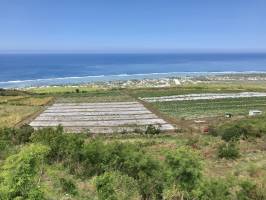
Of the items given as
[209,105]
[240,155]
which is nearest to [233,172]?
[240,155]

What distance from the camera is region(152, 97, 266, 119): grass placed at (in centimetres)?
4334

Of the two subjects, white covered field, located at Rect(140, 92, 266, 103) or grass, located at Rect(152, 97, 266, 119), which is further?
white covered field, located at Rect(140, 92, 266, 103)

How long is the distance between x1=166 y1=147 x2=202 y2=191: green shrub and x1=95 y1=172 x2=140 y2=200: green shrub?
1478 mm

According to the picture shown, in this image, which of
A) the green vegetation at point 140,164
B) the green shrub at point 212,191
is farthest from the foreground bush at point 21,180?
the green shrub at point 212,191

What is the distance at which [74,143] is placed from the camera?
73.2ft

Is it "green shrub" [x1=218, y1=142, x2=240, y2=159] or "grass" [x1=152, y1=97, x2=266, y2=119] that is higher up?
"green shrub" [x1=218, y1=142, x2=240, y2=159]

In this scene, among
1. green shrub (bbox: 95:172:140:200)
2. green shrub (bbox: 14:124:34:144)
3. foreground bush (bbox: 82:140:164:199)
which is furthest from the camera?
green shrub (bbox: 14:124:34:144)

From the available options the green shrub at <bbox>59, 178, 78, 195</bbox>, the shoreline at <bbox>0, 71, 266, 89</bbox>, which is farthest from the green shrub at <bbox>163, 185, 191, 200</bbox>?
the shoreline at <bbox>0, 71, 266, 89</bbox>

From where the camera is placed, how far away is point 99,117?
42.4 meters

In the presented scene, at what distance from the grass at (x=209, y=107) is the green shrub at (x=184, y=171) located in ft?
82.2

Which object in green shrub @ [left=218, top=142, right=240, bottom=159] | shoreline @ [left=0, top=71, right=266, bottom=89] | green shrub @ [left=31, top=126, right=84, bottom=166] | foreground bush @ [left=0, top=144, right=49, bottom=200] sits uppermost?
foreground bush @ [left=0, top=144, right=49, bottom=200]

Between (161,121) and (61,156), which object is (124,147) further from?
(161,121)

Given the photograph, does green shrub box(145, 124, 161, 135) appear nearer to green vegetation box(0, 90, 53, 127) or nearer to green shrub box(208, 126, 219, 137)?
green shrub box(208, 126, 219, 137)

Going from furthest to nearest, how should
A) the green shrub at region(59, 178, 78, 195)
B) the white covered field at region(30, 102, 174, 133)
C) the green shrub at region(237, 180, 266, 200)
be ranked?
the white covered field at region(30, 102, 174, 133), the green shrub at region(59, 178, 78, 195), the green shrub at region(237, 180, 266, 200)
